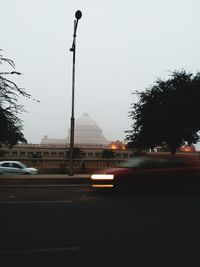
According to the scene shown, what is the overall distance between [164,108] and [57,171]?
11789mm

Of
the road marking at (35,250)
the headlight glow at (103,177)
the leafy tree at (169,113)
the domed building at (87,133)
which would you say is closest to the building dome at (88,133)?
the domed building at (87,133)

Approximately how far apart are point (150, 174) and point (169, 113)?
96.2 feet

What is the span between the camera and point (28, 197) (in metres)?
14.6

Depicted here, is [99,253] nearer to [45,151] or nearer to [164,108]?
[164,108]

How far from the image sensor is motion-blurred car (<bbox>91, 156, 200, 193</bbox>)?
15.1m

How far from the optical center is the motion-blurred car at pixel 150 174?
15125 millimetres

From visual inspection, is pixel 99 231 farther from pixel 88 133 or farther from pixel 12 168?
pixel 88 133

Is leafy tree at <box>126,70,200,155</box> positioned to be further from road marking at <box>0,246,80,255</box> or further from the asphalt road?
road marking at <box>0,246,80,255</box>

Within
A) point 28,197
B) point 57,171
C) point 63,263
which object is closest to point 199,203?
point 28,197

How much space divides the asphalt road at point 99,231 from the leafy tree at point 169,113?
30.4 meters

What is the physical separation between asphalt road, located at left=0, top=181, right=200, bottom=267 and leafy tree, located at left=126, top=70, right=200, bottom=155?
1199 inches

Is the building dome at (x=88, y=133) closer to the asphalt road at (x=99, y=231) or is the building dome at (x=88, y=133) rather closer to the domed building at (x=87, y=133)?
the domed building at (x=87, y=133)

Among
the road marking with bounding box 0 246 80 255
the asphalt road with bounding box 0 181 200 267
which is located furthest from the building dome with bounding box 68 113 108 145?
the road marking with bounding box 0 246 80 255

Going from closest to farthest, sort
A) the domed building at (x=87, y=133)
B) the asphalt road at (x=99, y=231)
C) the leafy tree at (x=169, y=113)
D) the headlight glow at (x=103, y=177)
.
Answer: the asphalt road at (x=99, y=231)
the headlight glow at (x=103, y=177)
the leafy tree at (x=169, y=113)
the domed building at (x=87, y=133)
